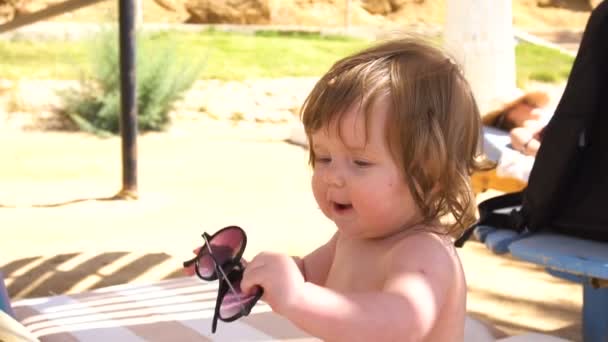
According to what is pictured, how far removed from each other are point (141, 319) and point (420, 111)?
1.37 metres

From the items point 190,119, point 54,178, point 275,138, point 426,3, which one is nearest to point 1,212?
point 54,178

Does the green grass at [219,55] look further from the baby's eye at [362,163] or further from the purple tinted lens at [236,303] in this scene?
the purple tinted lens at [236,303]

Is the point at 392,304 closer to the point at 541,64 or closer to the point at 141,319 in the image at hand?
the point at 141,319

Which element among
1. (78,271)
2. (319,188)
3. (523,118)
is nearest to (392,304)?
(319,188)

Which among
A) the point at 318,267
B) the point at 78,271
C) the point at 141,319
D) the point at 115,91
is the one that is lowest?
the point at 115,91

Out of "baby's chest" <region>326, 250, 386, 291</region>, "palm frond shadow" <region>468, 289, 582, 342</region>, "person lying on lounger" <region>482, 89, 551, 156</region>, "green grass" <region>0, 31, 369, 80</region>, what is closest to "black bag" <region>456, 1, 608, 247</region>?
"baby's chest" <region>326, 250, 386, 291</region>

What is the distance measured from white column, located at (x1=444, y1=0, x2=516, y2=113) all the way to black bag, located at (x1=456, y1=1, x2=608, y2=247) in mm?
4280

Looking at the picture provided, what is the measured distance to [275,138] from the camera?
29.8ft

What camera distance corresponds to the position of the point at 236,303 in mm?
1514

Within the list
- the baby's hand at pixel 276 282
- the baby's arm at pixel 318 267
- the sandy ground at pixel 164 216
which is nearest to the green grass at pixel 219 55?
the sandy ground at pixel 164 216

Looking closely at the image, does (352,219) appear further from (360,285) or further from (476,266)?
(476,266)

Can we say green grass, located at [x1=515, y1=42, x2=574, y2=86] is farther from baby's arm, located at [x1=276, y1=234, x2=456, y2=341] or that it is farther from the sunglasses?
the sunglasses

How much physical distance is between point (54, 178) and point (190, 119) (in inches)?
124

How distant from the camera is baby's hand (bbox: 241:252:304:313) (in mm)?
1545
